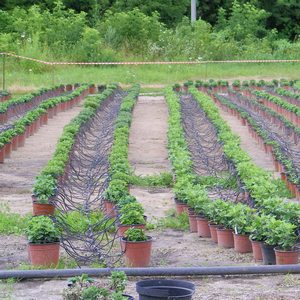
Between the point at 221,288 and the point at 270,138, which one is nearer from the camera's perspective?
the point at 221,288

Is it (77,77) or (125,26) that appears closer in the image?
(77,77)

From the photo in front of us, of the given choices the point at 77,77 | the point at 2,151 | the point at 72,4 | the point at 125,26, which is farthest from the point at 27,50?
the point at 2,151

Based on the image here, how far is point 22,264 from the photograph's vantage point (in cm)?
854

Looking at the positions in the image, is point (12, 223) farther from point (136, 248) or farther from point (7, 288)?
point (7, 288)

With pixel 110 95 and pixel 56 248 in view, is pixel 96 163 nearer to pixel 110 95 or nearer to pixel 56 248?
pixel 56 248

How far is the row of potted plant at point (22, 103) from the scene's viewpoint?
840 inches

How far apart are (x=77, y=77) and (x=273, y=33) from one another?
18282 millimetres

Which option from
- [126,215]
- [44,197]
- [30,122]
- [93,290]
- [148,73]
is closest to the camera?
[93,290]

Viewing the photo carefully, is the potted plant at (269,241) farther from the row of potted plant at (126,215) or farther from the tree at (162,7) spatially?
the tree at (162,7)

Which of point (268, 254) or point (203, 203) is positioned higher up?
point (203, 203)

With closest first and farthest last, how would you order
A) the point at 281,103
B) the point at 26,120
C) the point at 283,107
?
the point at 26,120
the point at 283,107
the point at 281,103

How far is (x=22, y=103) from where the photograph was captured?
76.9 feet

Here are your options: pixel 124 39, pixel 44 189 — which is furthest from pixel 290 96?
pixel 44 189

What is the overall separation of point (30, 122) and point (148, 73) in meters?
15.6
